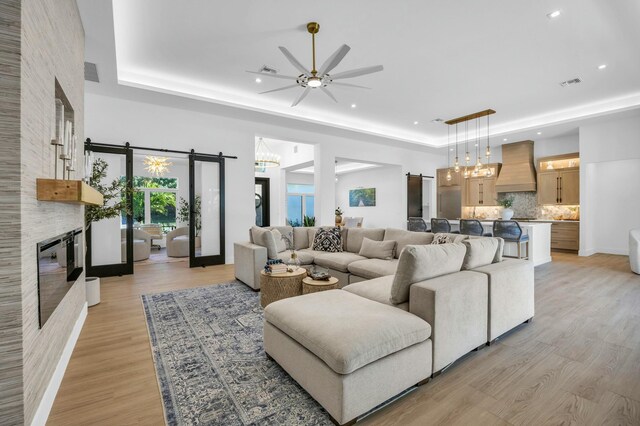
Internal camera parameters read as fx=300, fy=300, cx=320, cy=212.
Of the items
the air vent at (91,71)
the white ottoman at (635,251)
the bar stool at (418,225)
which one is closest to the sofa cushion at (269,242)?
the air vent at (91,71)

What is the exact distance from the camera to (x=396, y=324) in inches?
74.7

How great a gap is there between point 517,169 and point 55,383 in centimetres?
1005

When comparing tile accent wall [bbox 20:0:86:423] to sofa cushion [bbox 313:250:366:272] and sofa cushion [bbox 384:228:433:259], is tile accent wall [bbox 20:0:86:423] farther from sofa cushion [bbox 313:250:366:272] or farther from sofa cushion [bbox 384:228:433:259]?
sofa cushion [bbox 384:228:433:259]

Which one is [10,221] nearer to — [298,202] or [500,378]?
[500,378]

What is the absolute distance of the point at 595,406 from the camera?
1827mm

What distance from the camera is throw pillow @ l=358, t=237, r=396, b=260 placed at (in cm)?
433

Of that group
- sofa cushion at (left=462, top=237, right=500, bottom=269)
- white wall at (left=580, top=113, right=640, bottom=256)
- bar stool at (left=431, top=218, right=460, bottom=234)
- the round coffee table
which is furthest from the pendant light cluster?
the round coffee table

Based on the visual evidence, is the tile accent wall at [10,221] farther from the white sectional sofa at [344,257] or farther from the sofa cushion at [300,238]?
the sofa cushion at [300,238]

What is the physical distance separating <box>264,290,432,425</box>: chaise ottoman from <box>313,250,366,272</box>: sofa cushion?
1946mm

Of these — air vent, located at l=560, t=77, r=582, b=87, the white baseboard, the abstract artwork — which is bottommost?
the white baseboard

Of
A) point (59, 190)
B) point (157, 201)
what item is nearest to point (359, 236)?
point (59, 190)

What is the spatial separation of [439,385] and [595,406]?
0.89 metres

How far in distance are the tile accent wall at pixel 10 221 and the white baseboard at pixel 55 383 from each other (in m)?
0.28

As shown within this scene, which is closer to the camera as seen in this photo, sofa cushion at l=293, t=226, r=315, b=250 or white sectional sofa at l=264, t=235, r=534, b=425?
white sectional sofa at l=264, t=235, r=534, b=425
